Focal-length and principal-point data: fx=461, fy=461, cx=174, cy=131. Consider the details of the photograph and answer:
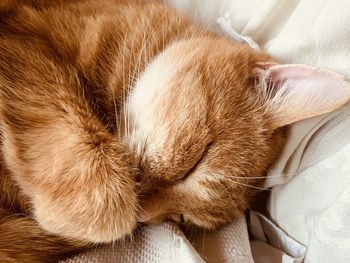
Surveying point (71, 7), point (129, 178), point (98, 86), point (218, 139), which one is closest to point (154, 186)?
point (129, 178)

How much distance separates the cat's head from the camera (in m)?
1.05

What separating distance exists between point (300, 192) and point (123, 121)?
0.49 meters

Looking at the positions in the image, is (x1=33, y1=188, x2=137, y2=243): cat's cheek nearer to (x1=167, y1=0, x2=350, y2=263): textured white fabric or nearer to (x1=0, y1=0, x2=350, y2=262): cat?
(x1=0, y1=0, x2=350, y2=262): cat

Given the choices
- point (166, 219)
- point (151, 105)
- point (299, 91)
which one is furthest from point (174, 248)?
point (299, 91)

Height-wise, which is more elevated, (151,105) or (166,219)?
(151,105)

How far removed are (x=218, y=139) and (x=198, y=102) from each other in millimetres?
99

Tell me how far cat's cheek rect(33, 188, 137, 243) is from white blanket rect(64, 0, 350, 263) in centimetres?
8

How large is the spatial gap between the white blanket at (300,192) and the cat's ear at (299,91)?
5cm

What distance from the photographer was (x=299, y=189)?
3.93 ft

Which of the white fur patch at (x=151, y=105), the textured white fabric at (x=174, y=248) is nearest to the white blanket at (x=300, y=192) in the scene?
the textured white fabric at (x=174, y=248)

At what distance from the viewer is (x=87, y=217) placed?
975 mm

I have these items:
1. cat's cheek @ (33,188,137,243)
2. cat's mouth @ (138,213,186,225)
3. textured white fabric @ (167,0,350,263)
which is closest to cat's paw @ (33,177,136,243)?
cat's cheek @ (33,188,137,243)

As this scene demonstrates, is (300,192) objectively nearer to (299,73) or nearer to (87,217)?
(299,73)

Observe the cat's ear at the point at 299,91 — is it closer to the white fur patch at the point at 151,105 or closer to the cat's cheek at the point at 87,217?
the white fur patch at the point at 151,105
